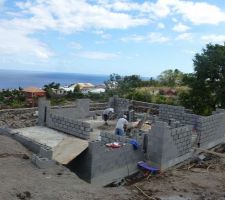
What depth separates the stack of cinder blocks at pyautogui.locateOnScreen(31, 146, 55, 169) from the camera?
834cm

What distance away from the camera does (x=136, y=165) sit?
34.1 feet

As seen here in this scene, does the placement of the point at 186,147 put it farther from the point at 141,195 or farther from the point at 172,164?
the point at 141,195

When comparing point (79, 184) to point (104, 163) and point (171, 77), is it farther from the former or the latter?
→ point (171, 77)

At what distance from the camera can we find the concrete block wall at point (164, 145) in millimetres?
10203

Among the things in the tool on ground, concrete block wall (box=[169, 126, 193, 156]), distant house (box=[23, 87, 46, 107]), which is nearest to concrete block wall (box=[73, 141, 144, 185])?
the tool on ground

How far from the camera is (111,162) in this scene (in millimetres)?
Answer: 9492

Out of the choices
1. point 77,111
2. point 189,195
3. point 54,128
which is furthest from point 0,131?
point 189,195

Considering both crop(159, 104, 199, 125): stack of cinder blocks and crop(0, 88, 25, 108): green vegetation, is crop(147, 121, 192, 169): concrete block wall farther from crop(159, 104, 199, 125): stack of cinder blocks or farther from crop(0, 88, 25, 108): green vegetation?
crop(0, 88, 25, 108): green vegetation

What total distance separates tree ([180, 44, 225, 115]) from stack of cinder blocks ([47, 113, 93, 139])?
25.8 ft

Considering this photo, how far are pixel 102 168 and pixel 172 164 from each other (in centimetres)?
261

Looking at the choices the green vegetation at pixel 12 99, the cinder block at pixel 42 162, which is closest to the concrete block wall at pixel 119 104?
Answer: the green vegetation at pixel 12 99

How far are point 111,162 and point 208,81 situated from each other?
11065 millimetres

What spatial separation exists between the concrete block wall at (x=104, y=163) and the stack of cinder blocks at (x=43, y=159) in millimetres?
956

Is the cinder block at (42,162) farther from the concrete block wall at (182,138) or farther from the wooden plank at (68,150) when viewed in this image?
the concrete block wall at (182,138)
